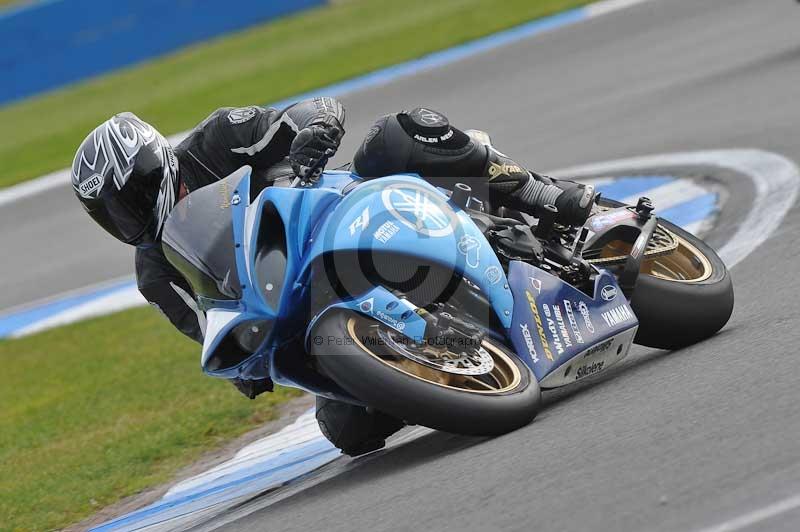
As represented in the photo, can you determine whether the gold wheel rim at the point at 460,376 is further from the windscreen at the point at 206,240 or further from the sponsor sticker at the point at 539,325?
the windscreen at the point at 206,240

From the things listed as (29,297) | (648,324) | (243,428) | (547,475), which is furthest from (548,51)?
(547,475)

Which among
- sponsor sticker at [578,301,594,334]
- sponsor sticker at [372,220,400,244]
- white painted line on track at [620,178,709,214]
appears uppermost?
sponsor sticker at [372,220,400,244]

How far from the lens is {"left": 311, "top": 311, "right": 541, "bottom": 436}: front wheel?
4.09 m

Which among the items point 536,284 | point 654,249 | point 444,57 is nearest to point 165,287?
point 536,284

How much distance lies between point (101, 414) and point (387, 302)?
13.2 ft

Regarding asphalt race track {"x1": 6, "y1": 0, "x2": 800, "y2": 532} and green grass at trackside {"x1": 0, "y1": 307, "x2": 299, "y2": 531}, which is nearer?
asphalt race track {"x1": 6, "y1": 0, "x2": 800, "y2": 532}

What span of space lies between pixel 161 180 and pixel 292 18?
19316 mm

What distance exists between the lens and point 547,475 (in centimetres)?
363

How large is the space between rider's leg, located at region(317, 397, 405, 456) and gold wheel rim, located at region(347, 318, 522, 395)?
30.9 inches

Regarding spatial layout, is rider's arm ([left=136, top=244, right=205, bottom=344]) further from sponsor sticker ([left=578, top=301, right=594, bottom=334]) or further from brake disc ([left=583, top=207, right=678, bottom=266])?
brake disc ([left=583, top=207, right=678, bottom=266])

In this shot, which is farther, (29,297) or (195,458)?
(29,297)

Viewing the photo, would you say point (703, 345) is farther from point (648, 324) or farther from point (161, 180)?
point (161, 180)

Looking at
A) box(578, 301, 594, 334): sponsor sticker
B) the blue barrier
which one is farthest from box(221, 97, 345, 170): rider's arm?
the blue barrier

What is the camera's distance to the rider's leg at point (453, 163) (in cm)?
491
